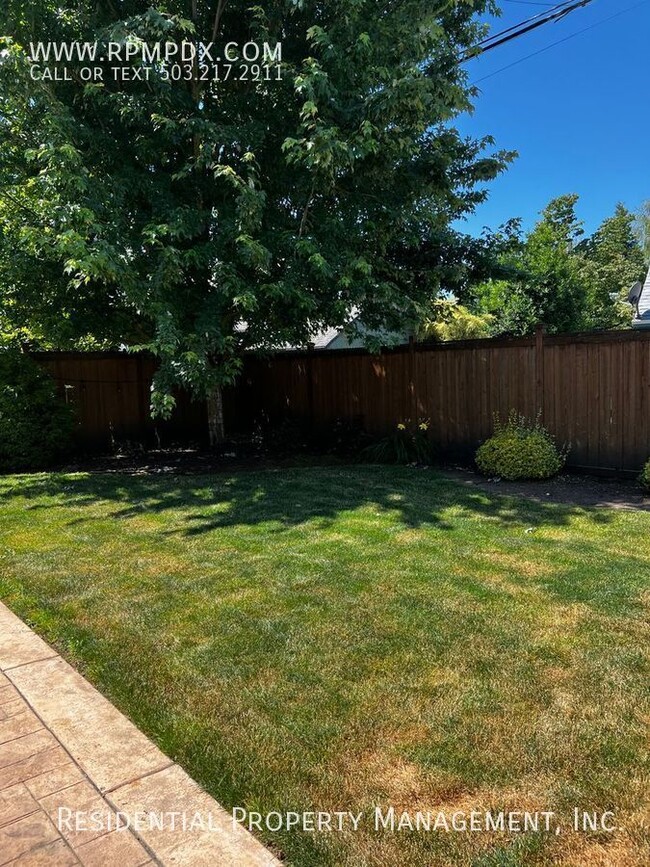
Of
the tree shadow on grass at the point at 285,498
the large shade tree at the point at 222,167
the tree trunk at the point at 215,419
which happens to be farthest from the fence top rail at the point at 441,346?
the tree shadow on grass at the point at 285,498

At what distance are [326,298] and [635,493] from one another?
4.31 m

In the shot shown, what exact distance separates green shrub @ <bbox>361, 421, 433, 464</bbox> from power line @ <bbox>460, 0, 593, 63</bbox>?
516 centimetres

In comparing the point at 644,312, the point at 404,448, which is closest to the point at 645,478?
the point at 404,448

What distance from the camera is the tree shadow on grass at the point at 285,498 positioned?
527 cm

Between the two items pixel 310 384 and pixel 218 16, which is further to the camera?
pixel 310 384

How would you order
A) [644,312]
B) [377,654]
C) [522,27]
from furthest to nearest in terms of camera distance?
[644,312]
[522,27]
[377,654]

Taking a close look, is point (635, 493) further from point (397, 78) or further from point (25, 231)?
point (25, 231)

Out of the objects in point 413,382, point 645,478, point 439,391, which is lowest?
point 645,478

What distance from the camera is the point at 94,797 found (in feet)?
6.25

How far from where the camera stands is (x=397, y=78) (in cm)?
606

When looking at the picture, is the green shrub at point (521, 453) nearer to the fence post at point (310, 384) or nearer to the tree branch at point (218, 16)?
the fence post at point (310, 384)

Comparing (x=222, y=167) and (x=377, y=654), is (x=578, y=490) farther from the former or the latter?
(x=222, y=167)

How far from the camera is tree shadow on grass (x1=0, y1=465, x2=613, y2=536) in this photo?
17.3ft

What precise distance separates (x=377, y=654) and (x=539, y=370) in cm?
542
